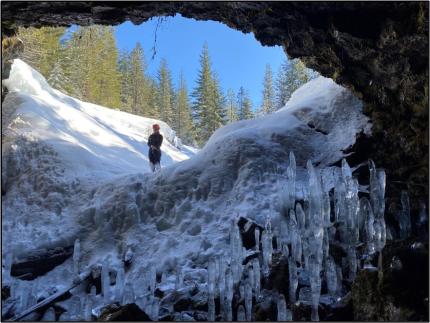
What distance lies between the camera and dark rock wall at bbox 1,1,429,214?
7.51 meters

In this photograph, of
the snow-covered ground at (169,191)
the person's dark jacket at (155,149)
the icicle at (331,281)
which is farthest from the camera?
the person's dark jacket at (155,149)

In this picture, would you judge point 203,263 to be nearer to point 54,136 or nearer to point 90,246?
point 90,246

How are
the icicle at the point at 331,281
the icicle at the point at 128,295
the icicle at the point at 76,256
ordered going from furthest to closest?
the icicle at the point at 76,256, the icicle at the point at 128,295, the icicle at the point at 331,281

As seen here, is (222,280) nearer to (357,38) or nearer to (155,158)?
(357,38)

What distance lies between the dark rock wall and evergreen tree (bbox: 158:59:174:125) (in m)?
40.3

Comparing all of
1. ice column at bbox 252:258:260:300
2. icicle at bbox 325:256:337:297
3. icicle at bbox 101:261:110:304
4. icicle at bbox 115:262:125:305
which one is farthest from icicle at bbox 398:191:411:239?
icicle at bbox 101:261:110:304

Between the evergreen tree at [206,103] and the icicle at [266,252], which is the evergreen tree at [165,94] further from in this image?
the icicle at [266,252]

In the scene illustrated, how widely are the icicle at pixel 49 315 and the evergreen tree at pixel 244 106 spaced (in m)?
45.4

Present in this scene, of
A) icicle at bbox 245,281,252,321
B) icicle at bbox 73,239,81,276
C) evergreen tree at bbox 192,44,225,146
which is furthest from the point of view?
evergreen tree at bbox 192,44,225,146

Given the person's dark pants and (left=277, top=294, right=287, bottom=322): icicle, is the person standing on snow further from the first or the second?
(left=277, top=294, right=287, bottom=322): icicle

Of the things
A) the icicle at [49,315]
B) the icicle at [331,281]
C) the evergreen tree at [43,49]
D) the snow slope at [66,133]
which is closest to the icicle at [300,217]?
the icicle at [331,281]

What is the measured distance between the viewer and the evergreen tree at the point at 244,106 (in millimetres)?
54591

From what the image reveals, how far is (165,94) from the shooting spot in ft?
166

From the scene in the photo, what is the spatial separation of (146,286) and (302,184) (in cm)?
447
